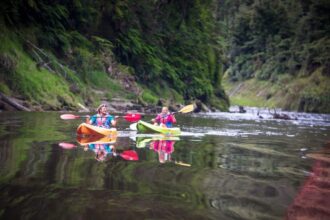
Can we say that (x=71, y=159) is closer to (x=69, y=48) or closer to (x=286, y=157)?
(x=286, y=157)

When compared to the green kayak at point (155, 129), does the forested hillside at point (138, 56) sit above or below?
above

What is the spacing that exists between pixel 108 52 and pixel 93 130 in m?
23.2

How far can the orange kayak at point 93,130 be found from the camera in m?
14.7

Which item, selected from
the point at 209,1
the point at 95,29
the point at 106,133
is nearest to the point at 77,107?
the point at 95,29

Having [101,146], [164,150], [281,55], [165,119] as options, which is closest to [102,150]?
[101,146]

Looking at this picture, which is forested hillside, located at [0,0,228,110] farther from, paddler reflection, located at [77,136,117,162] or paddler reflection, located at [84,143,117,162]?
paddler reflection, located at [84,143,117,162]

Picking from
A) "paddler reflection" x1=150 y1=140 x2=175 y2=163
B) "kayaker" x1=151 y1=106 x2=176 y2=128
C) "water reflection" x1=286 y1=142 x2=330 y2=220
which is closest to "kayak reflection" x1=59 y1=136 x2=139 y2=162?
"paddler reflection" x1=150 y1=140 x2=175 y2=163

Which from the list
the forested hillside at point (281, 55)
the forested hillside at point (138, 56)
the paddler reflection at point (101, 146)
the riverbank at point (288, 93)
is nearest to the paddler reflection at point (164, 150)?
the paddler reflection at point (101, 146)

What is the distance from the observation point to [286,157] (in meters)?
12.2

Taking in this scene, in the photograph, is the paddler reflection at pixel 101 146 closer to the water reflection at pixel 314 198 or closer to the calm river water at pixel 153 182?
the calm river water at pixel 153 182

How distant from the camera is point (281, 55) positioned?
259 ft

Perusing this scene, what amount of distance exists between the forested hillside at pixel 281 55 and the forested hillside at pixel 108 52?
13.9 metres

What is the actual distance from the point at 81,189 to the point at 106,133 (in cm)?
874

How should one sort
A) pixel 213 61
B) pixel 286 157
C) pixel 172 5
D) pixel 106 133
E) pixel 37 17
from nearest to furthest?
pixel 286 157
pixel 106 133
pixel 37 17
pixel 172 5
pixel 213 61
